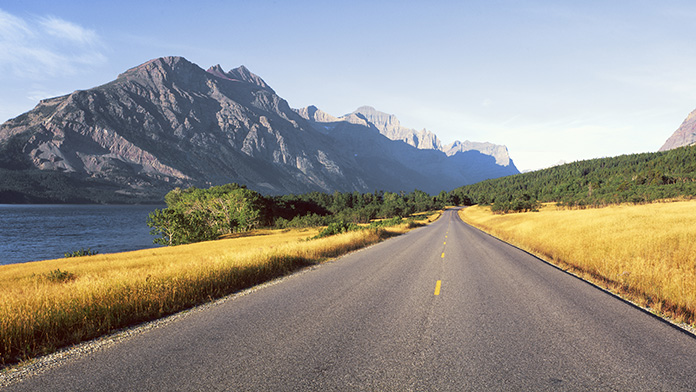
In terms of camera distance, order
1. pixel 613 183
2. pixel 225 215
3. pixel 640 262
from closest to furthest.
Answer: pixel 640 262 → pixel 225 215 → pixel 613 183

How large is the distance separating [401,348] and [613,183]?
442 ft

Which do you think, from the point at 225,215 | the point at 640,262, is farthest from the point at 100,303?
the point at 225,215

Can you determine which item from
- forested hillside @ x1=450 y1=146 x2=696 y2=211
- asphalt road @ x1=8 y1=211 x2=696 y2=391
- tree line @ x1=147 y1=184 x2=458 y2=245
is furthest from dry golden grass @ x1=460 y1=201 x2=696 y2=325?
forested hillside @ x1=450 y1=146 x2=696 y2=211

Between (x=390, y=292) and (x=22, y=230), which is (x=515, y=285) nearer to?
(x=390, y=292)

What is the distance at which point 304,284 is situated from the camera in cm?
963

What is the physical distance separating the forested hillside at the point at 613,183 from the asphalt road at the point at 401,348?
263 feet

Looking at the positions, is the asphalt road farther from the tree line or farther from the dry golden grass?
the tree line

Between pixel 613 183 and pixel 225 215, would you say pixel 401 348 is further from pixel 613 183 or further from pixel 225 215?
pixel 613 183

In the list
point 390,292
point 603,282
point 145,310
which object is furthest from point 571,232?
point 145,310

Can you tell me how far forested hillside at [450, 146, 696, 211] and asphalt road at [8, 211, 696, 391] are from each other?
8014 centimetres

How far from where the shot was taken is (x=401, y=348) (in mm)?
4750

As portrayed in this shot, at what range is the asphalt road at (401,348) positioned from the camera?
3.83m

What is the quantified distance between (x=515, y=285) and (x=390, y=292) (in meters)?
3.64

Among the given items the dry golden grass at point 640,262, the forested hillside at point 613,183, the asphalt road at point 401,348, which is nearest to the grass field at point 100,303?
the asphalt road at point 401,348
